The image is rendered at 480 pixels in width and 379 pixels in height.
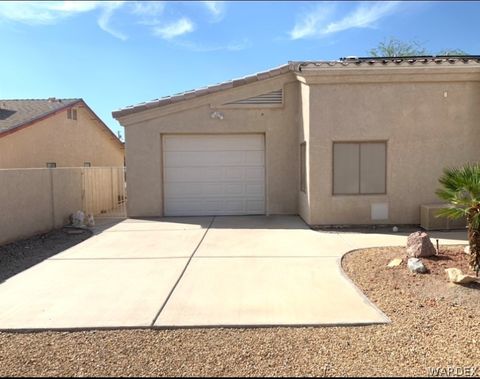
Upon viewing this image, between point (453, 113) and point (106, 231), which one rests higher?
point (453, 113)

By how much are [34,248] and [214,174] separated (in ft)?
19.2

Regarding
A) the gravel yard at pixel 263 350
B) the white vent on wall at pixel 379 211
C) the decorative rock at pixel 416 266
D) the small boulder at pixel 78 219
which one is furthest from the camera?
the small boulder at pixel 78 219

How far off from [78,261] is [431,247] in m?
6.46

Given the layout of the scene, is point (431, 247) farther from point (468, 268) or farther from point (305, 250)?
point (305, 250)

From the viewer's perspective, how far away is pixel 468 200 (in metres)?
6.35

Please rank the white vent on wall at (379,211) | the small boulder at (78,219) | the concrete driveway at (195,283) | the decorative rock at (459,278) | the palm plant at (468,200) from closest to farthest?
the concrete driveway at (195,283) < the decorative rock at (459,278) < the palm plant at (468,200) < the white vent on wall at (379,211) < the small boulder at (78,219)

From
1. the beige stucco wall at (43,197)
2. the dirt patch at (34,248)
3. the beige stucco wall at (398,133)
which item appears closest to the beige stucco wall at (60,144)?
the beige stucco wall at (43,197)

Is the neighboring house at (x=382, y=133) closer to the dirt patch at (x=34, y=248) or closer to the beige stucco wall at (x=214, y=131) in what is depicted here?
the beige stucco wall at (x=214, y=131)

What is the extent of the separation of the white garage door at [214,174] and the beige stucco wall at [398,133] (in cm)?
277

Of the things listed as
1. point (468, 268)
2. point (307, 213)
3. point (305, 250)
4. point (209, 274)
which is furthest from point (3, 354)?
point (307, 213)

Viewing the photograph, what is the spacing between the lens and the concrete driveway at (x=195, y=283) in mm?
4754

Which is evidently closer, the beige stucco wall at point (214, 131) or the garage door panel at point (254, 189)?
A: the beige stucco wall at point (214, 131)

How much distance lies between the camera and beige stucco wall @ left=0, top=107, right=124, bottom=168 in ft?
51.8

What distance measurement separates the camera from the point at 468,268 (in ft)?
21.3
